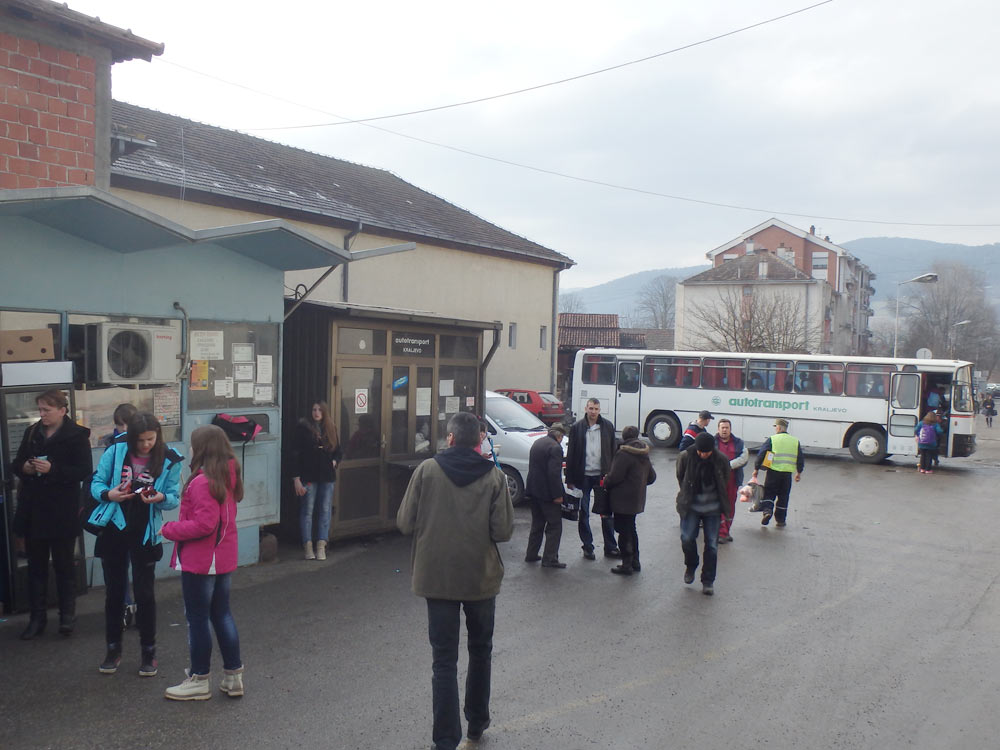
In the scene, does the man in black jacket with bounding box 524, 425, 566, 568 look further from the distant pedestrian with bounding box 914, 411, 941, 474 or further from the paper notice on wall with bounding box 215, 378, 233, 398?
the distant pedestrian with bounding box 914, 411, 941, 474

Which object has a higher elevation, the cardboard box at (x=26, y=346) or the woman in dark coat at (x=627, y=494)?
the cardboard box at (x=26, y=346)

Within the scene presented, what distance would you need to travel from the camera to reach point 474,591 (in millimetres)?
4410

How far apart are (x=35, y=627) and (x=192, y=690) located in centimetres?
183

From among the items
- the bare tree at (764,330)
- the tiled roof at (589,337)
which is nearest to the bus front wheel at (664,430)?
the bare tree at (764,330)

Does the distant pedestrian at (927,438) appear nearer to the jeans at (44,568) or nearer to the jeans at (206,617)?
the jeans at (206,617)

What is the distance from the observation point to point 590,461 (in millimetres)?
9602

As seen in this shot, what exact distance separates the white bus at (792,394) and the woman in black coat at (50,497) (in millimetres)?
19985

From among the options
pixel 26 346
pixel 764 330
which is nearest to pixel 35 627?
pixel 26 346

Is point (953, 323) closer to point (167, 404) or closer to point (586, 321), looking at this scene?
point (586, 321)

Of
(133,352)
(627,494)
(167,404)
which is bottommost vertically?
(627,494)

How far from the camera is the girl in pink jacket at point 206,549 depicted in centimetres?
482

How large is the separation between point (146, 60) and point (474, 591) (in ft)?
24.2

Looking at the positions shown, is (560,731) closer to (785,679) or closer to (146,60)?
(785,679)

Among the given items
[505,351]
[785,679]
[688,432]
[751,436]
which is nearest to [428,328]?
[688,432]
